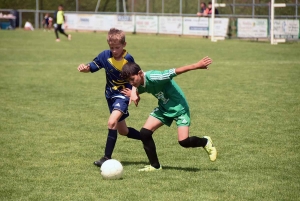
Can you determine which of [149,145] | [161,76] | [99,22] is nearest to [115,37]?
[161,76]

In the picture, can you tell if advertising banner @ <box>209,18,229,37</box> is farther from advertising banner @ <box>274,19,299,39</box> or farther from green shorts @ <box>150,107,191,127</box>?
green shorts @ <box>150,107,191,127</box>

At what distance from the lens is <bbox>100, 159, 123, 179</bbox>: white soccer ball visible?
645 centimetres

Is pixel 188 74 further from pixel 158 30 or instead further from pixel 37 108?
pixel 158 30

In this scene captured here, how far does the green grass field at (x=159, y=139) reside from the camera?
6.10m

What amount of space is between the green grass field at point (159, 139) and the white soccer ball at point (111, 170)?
0.09 m

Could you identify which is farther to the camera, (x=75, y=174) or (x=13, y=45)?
(x=13, y=45)

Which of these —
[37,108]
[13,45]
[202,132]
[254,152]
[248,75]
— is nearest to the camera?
[254,152]

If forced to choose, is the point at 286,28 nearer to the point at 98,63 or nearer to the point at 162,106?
the point at 98,63

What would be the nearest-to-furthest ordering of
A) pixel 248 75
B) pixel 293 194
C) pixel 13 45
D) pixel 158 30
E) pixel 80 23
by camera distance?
pixel 293 194, pixel 248 75, pixel 13 45, pixel 158 30, pixel 80 23

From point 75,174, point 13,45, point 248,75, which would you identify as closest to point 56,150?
point 75,174

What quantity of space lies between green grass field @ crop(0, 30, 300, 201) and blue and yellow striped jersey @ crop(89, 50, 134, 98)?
0.91 m

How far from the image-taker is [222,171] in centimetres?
688

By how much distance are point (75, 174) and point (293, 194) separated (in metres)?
2.43

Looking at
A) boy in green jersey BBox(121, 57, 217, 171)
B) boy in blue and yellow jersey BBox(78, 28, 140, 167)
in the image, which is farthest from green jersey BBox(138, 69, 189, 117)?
boy in blue and yellow jersey BBox(78, 28, 140, 167)
